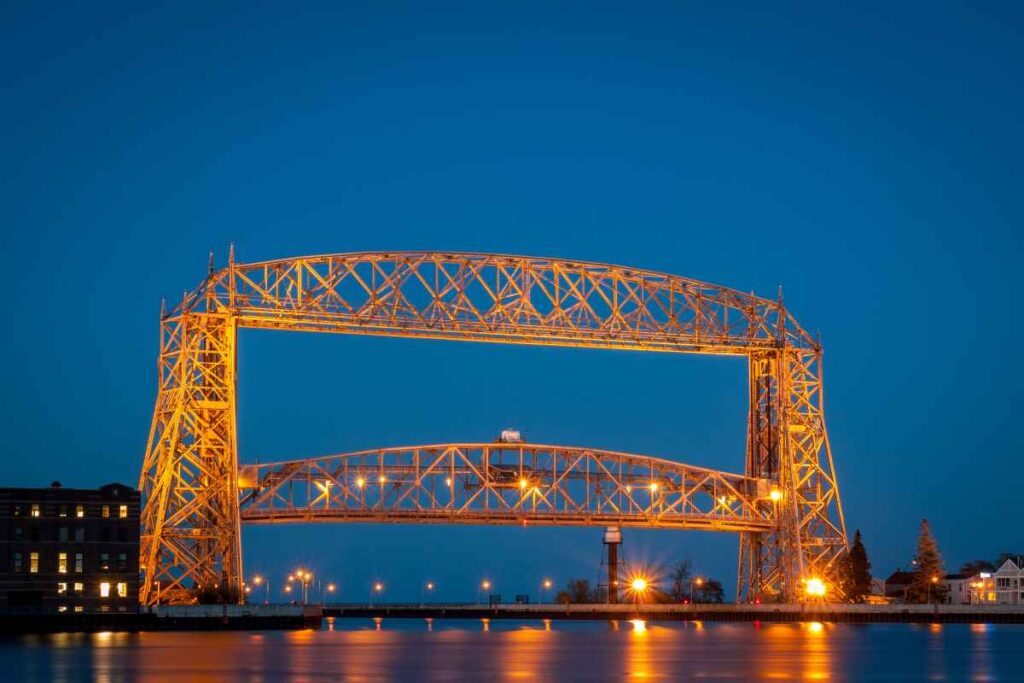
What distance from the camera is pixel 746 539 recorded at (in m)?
71.1

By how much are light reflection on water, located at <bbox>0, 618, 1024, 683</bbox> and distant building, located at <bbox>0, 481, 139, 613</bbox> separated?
180 centimetres

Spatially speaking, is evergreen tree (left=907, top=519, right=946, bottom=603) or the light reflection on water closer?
the light reflection on water

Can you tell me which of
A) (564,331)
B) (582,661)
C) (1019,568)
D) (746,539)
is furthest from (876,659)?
(1019,568)

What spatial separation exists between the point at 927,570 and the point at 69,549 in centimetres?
4722

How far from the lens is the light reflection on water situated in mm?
35656

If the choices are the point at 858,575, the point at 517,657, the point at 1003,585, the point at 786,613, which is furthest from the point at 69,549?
the point at 1003,585

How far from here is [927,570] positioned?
84.2 meters

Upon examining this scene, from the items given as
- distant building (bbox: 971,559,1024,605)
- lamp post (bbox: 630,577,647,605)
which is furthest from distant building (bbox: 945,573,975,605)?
lamp post (bbox: 630,577,647,605)

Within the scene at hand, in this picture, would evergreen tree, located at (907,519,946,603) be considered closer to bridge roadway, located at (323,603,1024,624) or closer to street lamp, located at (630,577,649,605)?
bridge roadway, located at (323,603,1024,624)

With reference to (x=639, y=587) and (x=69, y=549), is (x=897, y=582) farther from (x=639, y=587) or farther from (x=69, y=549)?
(x=69, y=549)

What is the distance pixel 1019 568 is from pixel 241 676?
6958 cm

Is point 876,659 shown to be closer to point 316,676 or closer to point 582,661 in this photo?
point 582,661

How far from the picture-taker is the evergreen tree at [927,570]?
8394cm

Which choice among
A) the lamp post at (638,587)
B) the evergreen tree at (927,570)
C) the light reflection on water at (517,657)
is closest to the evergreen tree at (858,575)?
the evergreen tree at (927,570)
